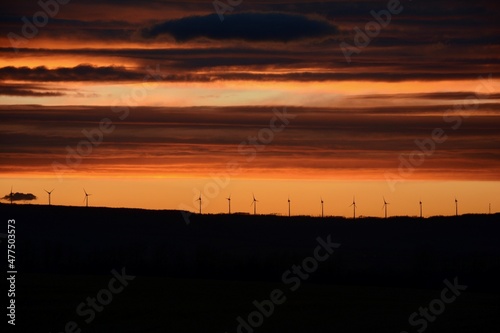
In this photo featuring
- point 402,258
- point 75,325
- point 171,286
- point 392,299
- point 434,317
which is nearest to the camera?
point 75,325

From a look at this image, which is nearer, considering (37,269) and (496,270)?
(496,270)

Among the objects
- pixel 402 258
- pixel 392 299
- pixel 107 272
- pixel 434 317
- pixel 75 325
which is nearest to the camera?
pixel 75 325

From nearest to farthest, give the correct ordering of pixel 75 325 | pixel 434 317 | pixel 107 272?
pixel 75 325 → pixel 434 317 → pixel 107 272

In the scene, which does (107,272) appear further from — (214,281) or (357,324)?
(357,324)

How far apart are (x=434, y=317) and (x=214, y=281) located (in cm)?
2422

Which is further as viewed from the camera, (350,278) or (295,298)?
(350,278)

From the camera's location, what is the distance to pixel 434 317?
6016 centimetres

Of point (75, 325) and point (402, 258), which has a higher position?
point (402, 258)

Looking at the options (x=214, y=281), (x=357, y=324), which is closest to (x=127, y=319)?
(x=357, y=324)

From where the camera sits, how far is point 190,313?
61.9 m

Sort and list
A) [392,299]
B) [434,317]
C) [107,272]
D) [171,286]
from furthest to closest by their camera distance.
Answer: [107,272] < [171,286] < [392,299] < [434,317]

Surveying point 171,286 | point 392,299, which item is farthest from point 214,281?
point 392,299

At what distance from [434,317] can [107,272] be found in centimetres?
3908

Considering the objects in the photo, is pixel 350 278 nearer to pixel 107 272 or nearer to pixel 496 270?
pixel 496 270
